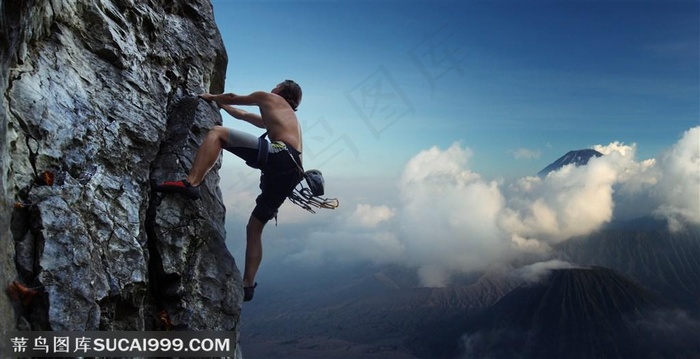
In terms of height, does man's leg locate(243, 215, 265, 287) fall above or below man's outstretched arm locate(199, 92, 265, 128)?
below

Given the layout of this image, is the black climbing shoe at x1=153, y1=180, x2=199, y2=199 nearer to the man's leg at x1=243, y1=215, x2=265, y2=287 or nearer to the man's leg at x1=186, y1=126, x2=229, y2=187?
the man's leg at x1=186, y1=126, x2=229, y2=187

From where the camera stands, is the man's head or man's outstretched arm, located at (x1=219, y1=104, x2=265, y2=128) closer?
the man's head

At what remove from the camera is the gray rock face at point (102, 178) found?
6426 mm

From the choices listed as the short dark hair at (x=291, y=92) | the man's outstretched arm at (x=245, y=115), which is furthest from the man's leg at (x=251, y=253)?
the short dark hair at (x=291, y=92)

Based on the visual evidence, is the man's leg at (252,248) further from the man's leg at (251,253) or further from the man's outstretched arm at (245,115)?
the man's outstretched arm at (245,115)

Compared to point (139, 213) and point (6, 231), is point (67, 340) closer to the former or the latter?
point (6, 231)

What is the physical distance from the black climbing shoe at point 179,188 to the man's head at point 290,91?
9.68ft

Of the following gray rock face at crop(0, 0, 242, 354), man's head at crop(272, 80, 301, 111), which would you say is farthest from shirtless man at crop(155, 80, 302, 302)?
gray rock face at crop(0, 0, 242, 354)

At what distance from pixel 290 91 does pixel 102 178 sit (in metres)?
4.36

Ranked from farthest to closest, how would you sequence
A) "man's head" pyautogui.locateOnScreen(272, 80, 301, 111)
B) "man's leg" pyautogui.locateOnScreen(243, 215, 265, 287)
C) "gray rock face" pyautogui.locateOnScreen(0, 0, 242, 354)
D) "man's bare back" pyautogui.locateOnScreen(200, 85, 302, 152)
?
"man's head" pyautogui.locateOnScreen(272, 80, 301, 111) < "man's leg" pyautogui.locateOnScreen(243, 215, 265, 287) < "man's bare back" pyautogui.locateOnScreen(200, 85, 302, 152) < "gray rock face" pyautogui.locateOnScreen(0, 0, 242, 354)

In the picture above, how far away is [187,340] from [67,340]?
94.1 inches

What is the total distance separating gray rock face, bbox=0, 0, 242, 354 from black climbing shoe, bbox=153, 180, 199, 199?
0.26 metres

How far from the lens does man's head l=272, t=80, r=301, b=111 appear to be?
1073 centimetres

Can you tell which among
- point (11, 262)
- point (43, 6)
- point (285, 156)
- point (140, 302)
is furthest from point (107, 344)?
point (43, 6)
